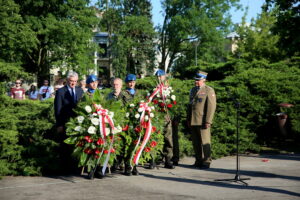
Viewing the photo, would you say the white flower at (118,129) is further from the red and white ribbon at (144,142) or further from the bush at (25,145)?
the bush at (25,145)

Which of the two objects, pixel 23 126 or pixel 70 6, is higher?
pixel 70 6

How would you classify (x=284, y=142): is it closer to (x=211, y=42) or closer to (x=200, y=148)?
(x=200, y=148)

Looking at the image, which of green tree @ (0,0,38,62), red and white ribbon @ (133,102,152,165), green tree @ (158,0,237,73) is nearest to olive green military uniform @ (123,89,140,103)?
red and white ribbon @ (133,102,152,165)

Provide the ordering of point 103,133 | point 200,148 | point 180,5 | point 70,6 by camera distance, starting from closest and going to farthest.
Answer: point 103,133 < point 200,148 < point 70,6 < point 180,5

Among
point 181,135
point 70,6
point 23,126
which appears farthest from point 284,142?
point 70,6

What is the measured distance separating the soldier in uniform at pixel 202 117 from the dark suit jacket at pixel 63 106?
2.72 meters

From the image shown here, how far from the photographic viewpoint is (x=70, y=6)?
32125 mm

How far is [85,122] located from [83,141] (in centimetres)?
35

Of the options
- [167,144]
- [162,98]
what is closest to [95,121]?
[162,98]

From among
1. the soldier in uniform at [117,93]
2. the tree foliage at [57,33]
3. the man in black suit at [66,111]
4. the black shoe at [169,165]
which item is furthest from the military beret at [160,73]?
the tree foliage at [57,33]

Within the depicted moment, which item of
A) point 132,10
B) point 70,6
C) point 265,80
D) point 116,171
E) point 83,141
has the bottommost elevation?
point 116,171

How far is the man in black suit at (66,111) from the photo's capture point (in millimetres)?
8008

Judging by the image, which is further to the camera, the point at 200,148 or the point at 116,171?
the point at 200,148

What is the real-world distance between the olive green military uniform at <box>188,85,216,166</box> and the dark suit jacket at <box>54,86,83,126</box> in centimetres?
272
